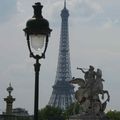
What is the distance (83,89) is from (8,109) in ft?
58.3

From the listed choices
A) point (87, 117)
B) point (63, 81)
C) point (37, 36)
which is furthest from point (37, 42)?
point (63, 81)

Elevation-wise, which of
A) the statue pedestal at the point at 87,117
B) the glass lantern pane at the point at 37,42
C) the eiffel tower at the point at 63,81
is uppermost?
the eiffel tower at the point at 63,81

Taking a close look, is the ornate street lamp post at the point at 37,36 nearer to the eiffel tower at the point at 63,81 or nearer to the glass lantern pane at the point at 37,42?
the glass lantern pane at the point at 37,42

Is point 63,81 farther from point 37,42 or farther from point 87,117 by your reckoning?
point 37,42

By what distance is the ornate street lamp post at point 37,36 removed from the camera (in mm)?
15219

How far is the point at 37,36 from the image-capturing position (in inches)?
603

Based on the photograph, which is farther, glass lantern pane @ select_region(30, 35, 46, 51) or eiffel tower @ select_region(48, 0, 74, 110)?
eiffel tower @ select_region(48, 0, 74, 110)

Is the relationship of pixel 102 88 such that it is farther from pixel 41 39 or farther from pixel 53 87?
pixel 53 87

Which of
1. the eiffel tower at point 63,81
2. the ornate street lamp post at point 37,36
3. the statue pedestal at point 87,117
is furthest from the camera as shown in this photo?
the eiffel tower at point 63,81

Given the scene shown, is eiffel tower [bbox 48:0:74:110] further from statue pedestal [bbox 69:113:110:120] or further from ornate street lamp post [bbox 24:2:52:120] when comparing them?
ornate street lamp post [bbox 24:2:52:120]

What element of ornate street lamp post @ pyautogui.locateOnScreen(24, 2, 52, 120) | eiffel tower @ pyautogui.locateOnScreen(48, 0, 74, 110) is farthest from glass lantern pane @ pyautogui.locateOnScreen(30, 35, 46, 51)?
eiffel tower @ pyautogui.locateOnScreen(48, 0, 74, 110)

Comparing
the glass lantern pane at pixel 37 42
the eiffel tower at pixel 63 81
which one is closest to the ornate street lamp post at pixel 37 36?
the glass lantern pane at pixel 37 42

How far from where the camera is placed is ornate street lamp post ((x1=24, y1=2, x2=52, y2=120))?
1522 centimetres

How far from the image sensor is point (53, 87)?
154750 millimetres
